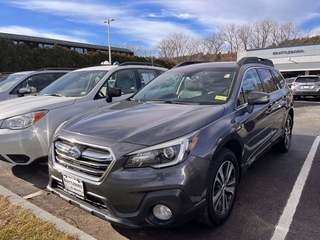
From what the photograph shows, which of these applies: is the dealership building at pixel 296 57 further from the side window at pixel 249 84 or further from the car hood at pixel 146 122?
the car hood at pixel 146 122

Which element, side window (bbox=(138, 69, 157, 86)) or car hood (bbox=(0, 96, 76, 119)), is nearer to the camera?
car hood (bbox=(0, 96, 76, 119))

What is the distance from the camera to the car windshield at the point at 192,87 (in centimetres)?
337

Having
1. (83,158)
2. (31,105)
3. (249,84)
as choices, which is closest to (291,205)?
(249,84)

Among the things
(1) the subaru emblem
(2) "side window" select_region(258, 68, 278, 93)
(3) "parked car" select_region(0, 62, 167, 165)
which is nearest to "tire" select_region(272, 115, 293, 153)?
(2) "side window" select_region(258, 68, 278, 93)

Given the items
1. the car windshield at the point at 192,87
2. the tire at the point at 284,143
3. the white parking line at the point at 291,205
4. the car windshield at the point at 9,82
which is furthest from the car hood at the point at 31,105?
the tire at the point at 284,143

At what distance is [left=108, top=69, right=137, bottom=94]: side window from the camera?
17.2ft

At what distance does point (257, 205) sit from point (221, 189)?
790 millimetres

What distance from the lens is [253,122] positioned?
346 cm

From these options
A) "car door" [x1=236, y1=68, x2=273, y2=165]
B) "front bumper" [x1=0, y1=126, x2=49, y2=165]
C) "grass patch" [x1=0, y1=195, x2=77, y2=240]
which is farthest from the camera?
"front bumper" [x1=0, y1=126, x2=49, y2=165]

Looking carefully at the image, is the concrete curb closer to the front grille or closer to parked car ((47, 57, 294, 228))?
parked car ((47, 57, 294, 228))

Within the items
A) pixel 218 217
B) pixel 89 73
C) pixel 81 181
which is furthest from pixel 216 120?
pixel 89 73

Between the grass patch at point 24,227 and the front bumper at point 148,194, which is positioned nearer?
the front bumper at point 148,194

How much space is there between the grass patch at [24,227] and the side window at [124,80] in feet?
9.16

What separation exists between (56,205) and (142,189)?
168cm
